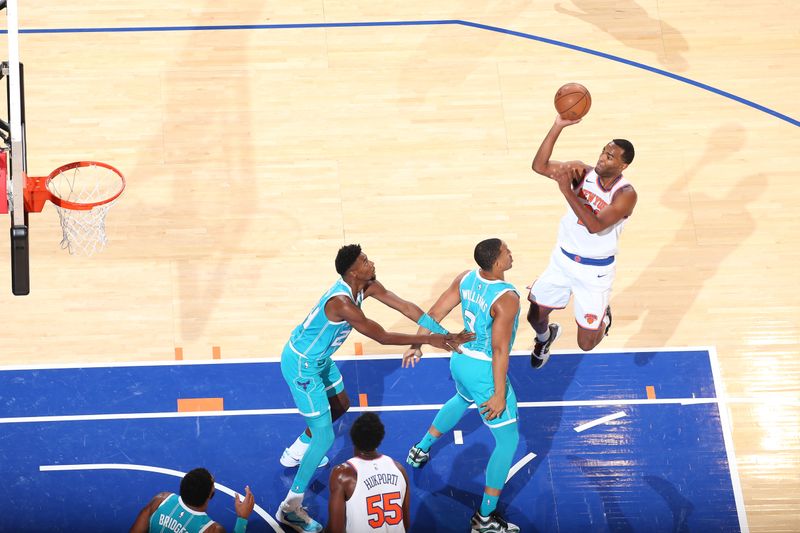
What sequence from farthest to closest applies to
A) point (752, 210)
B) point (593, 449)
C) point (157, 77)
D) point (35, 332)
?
point (157, 77) < point (752, 210) < point (35, 332) < point (593, 449)

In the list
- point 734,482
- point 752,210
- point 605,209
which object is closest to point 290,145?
point 605,209

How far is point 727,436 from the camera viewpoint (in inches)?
324

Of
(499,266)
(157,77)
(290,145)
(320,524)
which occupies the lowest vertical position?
(320,524)

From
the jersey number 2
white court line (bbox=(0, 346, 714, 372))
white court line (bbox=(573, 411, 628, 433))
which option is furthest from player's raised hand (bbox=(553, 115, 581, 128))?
the jersey number 2

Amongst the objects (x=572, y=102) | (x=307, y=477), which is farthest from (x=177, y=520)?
(x=572, y=102)

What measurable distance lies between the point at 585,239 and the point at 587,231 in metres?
0.07

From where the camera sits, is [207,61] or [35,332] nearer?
[35,332]

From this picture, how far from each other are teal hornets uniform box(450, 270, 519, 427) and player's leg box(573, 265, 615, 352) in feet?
3.33

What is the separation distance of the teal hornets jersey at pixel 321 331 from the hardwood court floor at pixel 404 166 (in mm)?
1616

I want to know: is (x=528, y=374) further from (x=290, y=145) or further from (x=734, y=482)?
(x=290, y=145)

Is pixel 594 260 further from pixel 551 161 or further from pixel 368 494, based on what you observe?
pixel 368 494

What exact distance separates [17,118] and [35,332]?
216 cm

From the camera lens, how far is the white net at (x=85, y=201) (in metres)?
8.98

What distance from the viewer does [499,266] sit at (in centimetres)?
703
